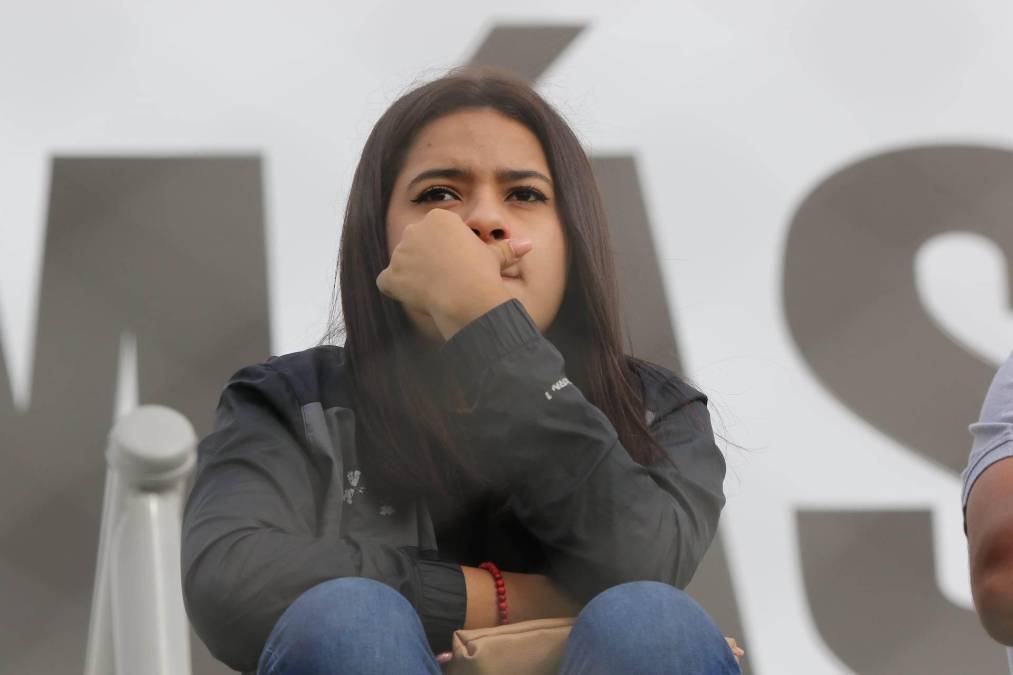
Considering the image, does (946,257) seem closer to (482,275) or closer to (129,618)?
(482,275)

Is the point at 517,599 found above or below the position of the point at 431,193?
below

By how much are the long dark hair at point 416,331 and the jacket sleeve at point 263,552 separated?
70mm

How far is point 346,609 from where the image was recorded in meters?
0.94

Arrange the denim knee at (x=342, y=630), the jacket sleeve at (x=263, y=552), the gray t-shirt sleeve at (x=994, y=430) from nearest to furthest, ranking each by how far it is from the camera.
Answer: the denim knee at (x=342, y=630), the jacket sleeve at (x=263, y=552), the gray t-shirt sleeve at (x=994, y=430)

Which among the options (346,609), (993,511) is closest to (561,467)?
(346,609)

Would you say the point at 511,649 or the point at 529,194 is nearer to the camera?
the point at 511,649

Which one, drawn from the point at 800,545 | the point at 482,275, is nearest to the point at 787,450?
the point at 800,545

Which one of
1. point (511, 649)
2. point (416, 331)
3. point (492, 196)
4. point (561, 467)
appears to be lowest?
point (511, 649)

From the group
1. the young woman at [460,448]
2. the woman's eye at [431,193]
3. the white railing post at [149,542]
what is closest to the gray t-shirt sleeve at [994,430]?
the young woman at [460,448]

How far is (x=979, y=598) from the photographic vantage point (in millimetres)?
1113

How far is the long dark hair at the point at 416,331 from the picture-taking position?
1188mm

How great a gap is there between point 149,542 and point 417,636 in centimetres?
19

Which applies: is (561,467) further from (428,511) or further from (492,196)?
(492,196)

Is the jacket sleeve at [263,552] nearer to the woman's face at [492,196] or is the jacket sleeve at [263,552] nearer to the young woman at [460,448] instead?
the young woman at [460,448]
